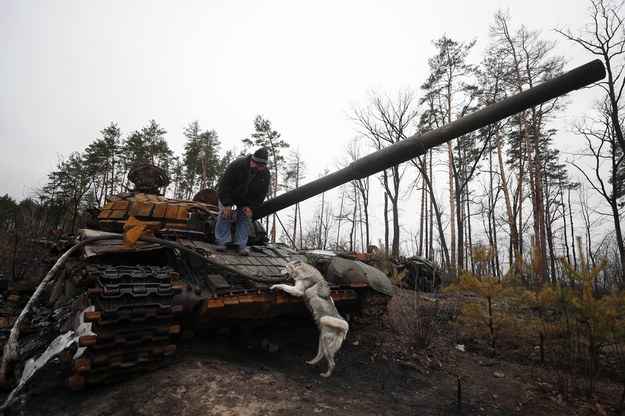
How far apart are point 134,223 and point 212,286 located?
3.51 ft

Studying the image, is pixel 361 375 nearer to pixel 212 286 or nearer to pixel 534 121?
pixel 212 286

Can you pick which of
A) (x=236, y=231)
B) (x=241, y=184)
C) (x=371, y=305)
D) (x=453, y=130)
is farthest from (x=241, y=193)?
(x=453, y=130)

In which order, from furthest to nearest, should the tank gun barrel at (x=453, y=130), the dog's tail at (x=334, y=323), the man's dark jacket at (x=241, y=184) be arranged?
the man's dark jacket at (x=241, y=184)
the dog's tail at (x=334, y=323)
the tank gun barrel at (x=453, y=130)

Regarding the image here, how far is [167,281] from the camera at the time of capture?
3.11 metres

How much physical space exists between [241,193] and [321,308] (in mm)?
2031

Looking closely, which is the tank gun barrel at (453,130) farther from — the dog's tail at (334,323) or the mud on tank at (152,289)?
the dog's tail at (334,323)

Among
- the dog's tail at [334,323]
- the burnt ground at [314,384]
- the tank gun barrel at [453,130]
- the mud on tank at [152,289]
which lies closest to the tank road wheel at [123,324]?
the mud on tank at [152,289]

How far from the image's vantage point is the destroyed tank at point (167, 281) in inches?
110

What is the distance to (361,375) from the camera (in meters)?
4.09

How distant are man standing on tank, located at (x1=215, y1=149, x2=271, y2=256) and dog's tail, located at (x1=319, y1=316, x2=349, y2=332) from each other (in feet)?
5.47

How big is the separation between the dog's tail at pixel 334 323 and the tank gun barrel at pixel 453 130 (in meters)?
1.96

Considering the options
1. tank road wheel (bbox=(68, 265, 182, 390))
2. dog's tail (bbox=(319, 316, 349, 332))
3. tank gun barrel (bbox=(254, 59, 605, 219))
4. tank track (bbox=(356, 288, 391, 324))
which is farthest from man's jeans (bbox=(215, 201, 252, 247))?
tank track (bbox=(356, 288, 391, 324))

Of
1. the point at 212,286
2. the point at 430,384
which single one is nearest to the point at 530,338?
the point at 430,384

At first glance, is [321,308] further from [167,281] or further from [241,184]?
[241,184]
